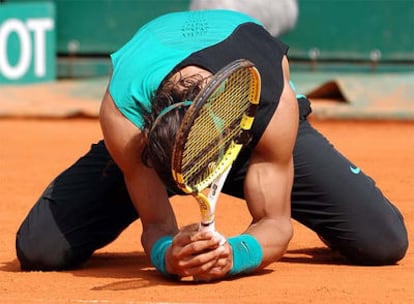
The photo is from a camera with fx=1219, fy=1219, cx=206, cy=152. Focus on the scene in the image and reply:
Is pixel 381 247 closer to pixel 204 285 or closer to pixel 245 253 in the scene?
pixel 245 253

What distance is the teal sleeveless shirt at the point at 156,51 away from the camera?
415 centimetres

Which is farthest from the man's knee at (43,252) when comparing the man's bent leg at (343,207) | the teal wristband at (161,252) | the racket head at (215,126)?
the racket head at (215,126)

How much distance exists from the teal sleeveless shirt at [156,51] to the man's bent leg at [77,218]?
539 millimetres

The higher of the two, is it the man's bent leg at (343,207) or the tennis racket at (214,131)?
the tennis racket at (214,131)

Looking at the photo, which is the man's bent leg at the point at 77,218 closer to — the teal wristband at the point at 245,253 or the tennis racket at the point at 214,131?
the teal wristband at the point at 245,253

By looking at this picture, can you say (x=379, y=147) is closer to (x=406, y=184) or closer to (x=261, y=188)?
(x=406, y=184)

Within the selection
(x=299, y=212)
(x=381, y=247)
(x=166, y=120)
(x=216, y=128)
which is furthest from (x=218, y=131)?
(x=381, y=247)

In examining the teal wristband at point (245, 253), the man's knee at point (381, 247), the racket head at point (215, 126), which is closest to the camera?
the racket head at point (215, 126)

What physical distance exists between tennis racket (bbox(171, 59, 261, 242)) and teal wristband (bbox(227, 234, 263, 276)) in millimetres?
255

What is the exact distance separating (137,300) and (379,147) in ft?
15.3

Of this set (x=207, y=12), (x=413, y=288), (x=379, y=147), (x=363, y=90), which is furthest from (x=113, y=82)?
(x=363, y=90)

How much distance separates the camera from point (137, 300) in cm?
395

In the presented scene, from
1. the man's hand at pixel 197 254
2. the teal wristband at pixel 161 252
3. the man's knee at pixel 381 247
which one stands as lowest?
the man's knee at pixel 381 247

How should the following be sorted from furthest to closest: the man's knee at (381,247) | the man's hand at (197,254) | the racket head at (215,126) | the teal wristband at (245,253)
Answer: the man's knee at (381,247)
the teal wristband at (245,253)
the man's hand at (197,254)
the racket head at (215,126)
